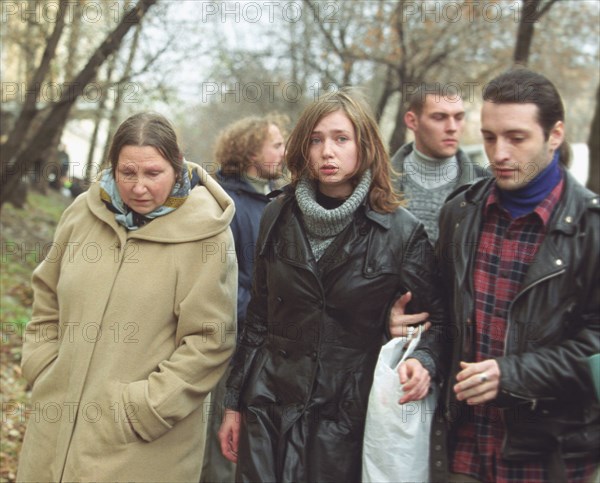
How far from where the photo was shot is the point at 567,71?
18.7 meters

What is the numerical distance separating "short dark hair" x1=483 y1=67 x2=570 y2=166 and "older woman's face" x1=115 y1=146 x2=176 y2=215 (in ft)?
4.69

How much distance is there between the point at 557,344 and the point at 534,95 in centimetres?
89

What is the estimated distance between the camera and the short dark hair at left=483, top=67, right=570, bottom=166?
255 centimetres

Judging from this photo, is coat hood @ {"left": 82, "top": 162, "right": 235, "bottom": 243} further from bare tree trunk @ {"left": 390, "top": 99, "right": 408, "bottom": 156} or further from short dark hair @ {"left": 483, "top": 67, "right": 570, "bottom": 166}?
bare tree trunk @ {"left": 390, "top": 99, "right": 408, "bottom": 156}

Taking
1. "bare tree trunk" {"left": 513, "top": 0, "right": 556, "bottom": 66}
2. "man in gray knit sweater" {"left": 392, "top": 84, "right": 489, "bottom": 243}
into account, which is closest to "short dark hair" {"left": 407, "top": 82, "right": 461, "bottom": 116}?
"man in gray knit sweater" {"left": 392, "top": 84, "right": 489, "bottom": 243}

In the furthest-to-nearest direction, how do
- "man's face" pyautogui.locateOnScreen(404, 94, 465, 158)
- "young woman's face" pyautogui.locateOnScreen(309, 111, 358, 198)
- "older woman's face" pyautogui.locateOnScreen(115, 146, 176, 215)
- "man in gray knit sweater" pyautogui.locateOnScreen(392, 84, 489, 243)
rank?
"man's face" pyautogui.locateOnScreen(404, 94, 465, 158), "man in gray knit sweater" pyautogui.locateOnScreen(392, 84, 489, 243), "older woman's face" pyautogui.locateOnScreen(115, 146, 176, 215), "young woman's face" pyautogui.locateOnScreen(309, 111, 358, 198)

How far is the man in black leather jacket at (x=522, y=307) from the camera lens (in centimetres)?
239

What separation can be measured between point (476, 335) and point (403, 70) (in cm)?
1302

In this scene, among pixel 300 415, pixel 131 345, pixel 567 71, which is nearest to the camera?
pixel 300 415

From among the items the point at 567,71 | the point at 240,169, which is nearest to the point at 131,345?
the point at 240,169

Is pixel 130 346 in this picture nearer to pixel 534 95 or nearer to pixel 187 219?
pixel 187 219

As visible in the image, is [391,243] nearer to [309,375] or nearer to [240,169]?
[309,375]

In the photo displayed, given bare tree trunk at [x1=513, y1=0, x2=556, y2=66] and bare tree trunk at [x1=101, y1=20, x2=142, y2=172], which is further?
bare tree trunk at [x1=513, y1=0, x2=556, y2=66]

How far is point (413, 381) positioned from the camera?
2645mm
